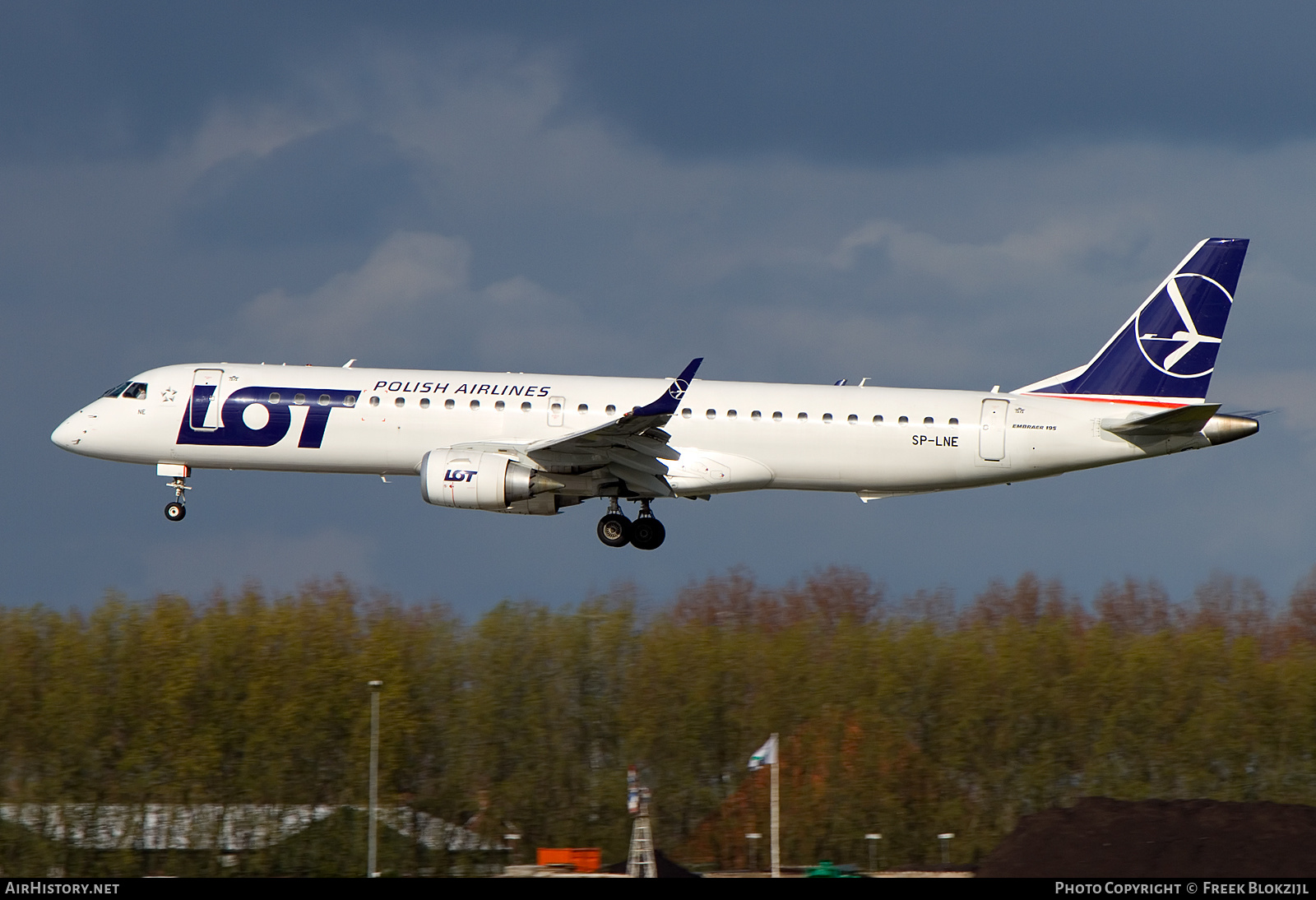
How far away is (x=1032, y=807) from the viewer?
5978 cm

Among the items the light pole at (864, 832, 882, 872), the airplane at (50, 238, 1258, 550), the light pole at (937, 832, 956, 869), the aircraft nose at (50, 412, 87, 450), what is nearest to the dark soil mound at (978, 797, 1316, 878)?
the airplane at (50, 238, 1258, 550)

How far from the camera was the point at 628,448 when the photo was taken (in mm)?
37094

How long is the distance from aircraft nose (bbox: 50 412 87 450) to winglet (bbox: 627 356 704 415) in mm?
16148

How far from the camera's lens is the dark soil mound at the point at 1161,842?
40.3m

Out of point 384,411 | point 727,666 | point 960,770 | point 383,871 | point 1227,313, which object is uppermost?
point 1227,313

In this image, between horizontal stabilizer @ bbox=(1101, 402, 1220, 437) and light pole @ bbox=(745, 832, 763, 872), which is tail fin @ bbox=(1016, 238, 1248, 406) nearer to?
horizontal stabilizer @ bbox=(1101, 402, 1220, 437)

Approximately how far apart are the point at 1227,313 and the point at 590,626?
32.5m

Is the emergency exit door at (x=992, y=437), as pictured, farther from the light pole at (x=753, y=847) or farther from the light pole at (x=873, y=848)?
the light pole at (x=753, y=847)

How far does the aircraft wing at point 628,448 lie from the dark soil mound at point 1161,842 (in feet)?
48.3

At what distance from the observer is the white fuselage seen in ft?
125

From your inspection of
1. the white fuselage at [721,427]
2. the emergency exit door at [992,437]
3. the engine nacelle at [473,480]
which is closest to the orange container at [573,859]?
the white fuselage at [721,427]
